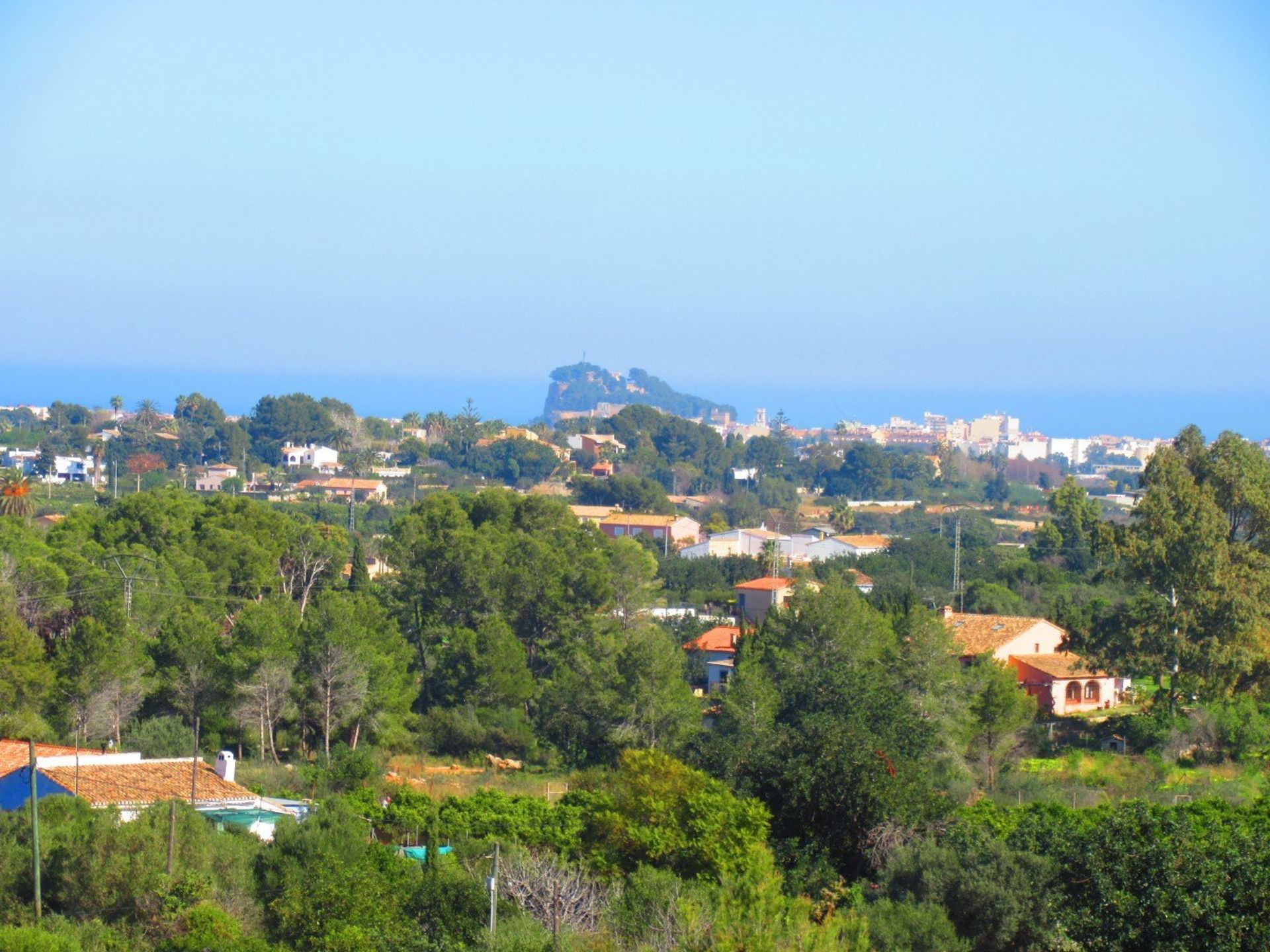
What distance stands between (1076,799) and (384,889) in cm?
1271

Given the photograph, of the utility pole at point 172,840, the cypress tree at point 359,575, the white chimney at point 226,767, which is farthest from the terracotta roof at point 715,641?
the utility pole at point 172,840

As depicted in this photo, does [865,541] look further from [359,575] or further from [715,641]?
[359,575]

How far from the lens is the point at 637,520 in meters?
68.2

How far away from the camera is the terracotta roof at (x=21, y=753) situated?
20.0m

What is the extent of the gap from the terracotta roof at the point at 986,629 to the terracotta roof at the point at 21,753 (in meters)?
18.9

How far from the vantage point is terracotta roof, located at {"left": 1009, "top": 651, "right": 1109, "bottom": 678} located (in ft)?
106

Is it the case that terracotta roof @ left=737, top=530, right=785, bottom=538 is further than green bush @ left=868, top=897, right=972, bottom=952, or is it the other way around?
terracotta roof @ left=737, top=530, right=785, bottom=538

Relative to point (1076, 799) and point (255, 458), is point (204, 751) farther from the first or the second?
point (255, 458)

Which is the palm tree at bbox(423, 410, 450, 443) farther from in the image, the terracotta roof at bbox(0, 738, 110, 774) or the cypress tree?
the terracotta roof at bbox(0, 738, 110, 774)

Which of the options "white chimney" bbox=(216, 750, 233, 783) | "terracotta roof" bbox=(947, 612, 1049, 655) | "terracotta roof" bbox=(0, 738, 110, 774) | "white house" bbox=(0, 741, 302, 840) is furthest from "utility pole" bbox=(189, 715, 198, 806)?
"terracotta roof" bbox=(947, 612, 1049, 655)

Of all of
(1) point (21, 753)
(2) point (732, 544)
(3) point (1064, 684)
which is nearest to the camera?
(1) point (21, 753)

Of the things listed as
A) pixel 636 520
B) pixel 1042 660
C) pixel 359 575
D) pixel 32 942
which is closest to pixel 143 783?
pixel 32 942

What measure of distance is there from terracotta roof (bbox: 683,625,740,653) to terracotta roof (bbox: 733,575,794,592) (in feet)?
18.2

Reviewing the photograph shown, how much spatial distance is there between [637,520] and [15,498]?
1231 inches
